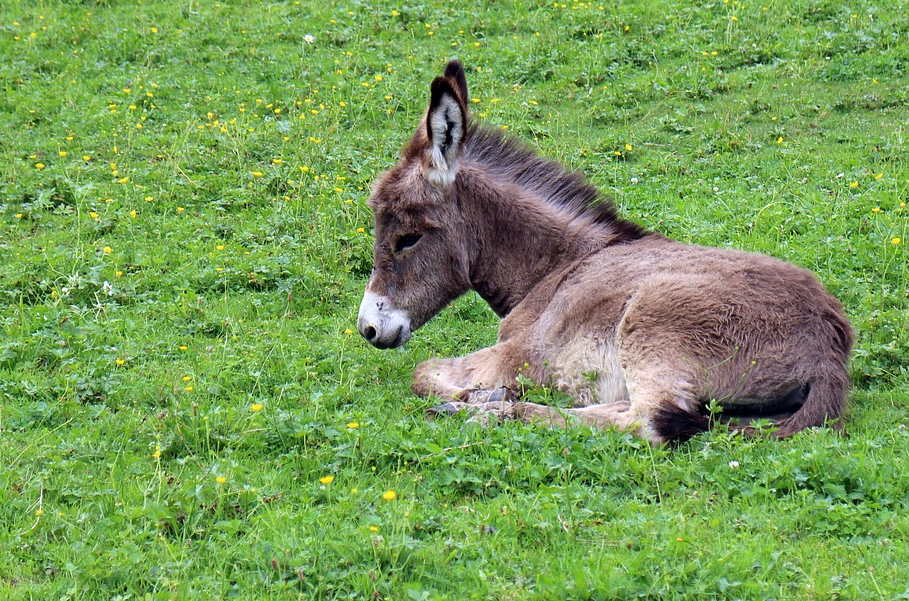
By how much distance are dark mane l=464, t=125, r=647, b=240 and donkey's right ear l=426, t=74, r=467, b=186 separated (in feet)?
1.19

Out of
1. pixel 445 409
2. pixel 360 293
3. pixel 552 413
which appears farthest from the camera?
pixel 360 293

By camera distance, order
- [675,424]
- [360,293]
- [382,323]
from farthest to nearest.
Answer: [360,293] < [382,323] < [675,424]

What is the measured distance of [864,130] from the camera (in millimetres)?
9695

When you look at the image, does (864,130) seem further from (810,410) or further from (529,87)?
(810,410)

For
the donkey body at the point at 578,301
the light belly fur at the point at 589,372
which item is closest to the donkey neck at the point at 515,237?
the donkey body at the point at 578,301

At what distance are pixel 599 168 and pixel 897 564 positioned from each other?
6.15m

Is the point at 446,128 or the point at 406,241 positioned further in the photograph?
the point at 406,241

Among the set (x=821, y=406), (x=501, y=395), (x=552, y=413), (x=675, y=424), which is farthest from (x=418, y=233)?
(x=821, y=406)

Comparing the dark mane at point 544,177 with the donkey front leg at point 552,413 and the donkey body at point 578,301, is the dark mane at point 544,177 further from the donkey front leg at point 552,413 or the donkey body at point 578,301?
the donkey front leg at point 552,413

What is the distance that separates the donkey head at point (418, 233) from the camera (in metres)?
5.86

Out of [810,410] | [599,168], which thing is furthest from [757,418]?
[599,168]

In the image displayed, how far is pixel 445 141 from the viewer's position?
5879mm

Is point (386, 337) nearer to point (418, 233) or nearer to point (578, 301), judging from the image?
point (418, 233)

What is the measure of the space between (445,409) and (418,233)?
1302 mm
